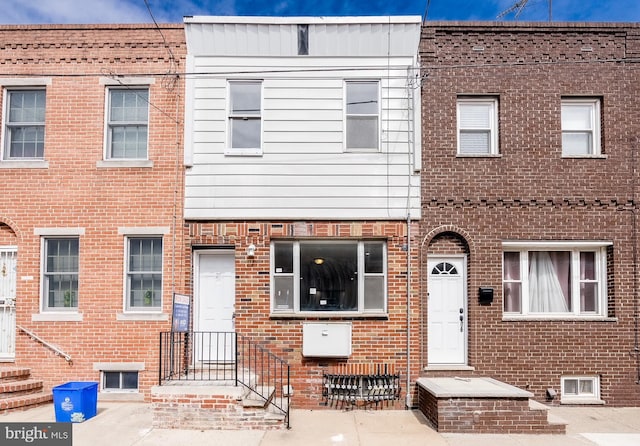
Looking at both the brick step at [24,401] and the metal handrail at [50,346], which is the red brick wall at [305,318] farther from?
the brick step at [24,401]

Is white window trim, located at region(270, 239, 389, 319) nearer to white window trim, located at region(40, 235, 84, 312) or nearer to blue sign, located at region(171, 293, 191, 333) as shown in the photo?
blue sign, located at region(171, 293, 191, 333)

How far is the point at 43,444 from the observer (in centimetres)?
657

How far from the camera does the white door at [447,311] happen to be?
9.00m

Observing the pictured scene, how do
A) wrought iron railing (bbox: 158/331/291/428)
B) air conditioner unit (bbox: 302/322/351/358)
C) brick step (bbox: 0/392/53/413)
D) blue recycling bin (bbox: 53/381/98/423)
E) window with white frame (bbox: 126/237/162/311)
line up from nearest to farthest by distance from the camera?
1. blue recycling bin (bbox: 53/381/98/423)
2. brick step (bbox: 0/392/53/413)
3. wrought iron railing (bbox: 158/331/291/428)
4. air conditioner unit (bbox: 302/322/351/358)
5. window with white frame (bbox: 126/237/162/311)

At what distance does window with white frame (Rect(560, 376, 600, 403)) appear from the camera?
8.82 m

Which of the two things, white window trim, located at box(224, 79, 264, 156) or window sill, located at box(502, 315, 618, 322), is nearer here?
window sill, located at box(502, 315, 618, 322)

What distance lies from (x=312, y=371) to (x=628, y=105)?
750 centimetres

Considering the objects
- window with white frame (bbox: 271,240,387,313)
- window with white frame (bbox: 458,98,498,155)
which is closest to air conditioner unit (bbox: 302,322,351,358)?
window with white frame (bbox: 271,240,387,313)

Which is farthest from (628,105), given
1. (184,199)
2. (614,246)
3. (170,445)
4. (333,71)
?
(170,445)

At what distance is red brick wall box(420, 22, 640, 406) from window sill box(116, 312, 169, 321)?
4629 mm

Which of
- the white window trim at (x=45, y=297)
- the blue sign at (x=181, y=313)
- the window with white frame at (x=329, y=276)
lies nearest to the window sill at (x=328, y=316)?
the window with white frame at (x=329, y=276)

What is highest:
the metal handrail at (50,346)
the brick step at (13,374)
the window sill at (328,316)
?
the window sill at (328,316)

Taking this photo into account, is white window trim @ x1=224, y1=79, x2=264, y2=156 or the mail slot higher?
white window trim @ x1=224, y1=79, x2=264, y2=156

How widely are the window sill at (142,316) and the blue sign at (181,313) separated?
0.78 metres
